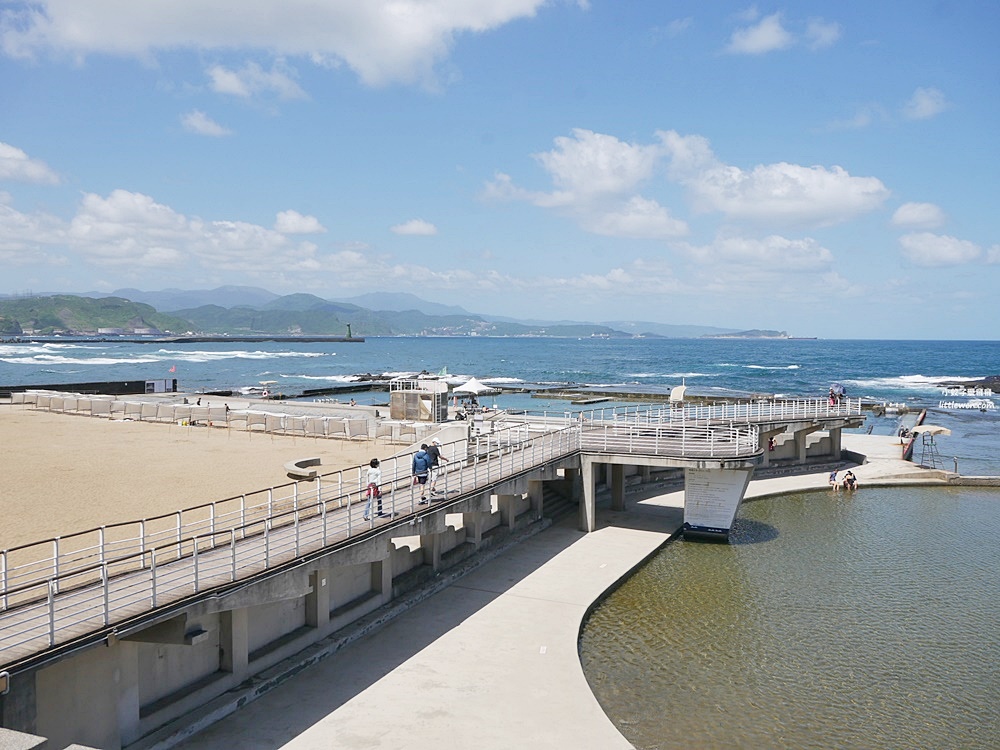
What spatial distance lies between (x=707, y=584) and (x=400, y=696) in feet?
35.0

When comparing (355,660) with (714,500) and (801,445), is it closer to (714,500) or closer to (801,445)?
(714,500)

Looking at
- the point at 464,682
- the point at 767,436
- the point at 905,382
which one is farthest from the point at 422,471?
the point at 905,382

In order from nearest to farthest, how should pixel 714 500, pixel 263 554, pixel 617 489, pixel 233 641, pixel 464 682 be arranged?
1. pixel 233 641
2. pixel 263 554
3. pixel 464 682
4. pixel 714 500
5. pixel 617 489

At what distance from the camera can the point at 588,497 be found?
25344mm

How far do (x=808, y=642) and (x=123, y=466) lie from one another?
2202 centimetres

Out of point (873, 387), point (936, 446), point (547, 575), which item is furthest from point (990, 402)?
point (547, 575)

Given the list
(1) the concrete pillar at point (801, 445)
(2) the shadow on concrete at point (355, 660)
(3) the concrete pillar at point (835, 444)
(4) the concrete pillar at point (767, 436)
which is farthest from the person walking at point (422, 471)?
(3) the concrete pillar at point (835, 444)

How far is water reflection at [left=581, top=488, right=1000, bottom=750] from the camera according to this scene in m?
13.3

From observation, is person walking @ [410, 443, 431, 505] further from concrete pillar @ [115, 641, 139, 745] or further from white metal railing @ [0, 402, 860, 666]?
concrete pillar @ [115, 641, 139, 745]

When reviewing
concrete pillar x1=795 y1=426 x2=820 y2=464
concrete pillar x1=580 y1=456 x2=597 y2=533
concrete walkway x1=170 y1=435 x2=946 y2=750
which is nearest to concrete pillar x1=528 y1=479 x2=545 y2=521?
concrete pillar x1=580 y1=456 x2=597 y2=533

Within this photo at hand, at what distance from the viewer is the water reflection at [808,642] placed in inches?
524

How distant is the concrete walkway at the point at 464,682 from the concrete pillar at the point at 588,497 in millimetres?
3758

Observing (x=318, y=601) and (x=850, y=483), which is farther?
(x=850, y=483)

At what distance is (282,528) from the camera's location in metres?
15.3
